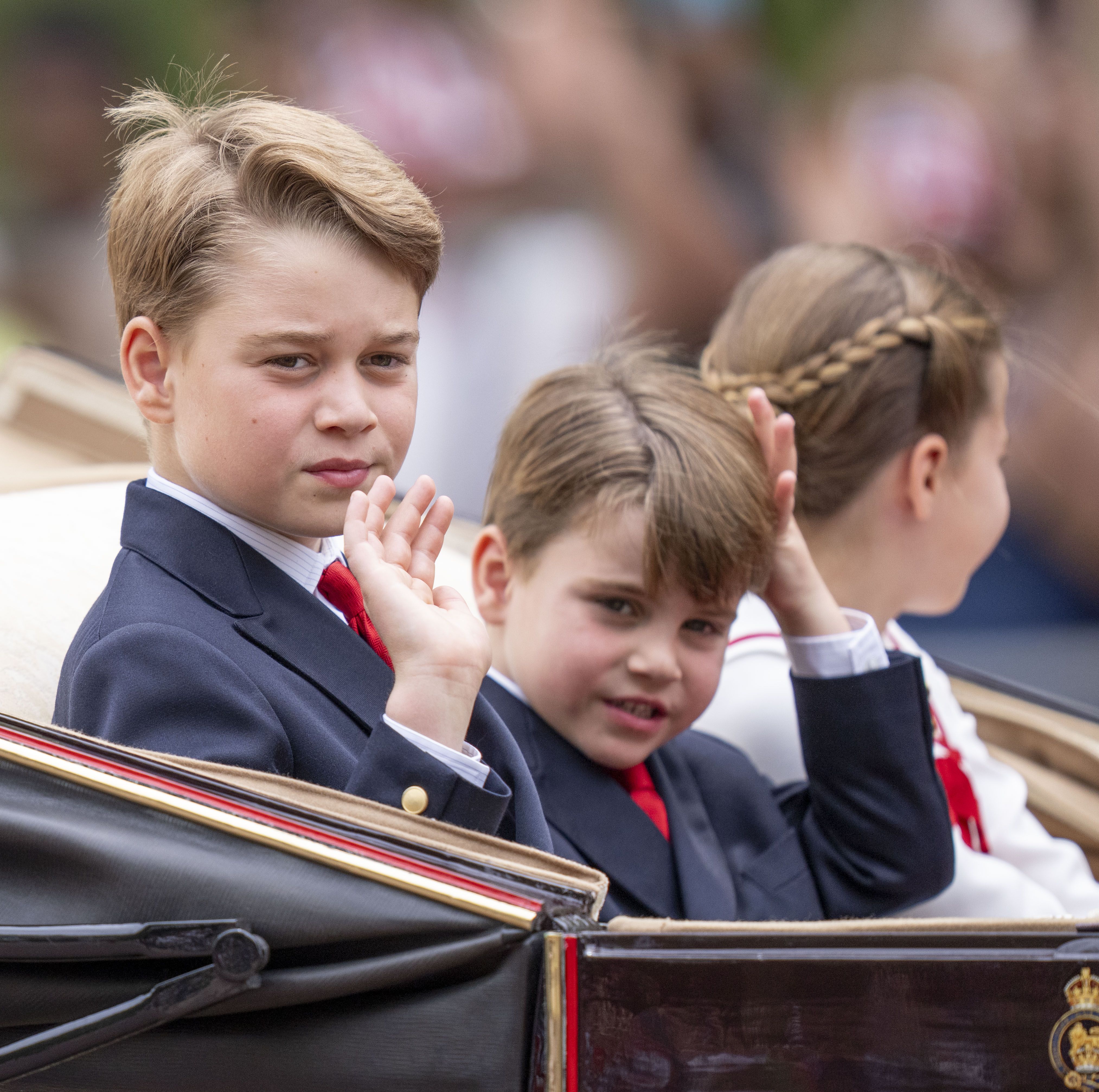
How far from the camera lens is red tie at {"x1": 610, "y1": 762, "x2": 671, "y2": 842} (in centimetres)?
113

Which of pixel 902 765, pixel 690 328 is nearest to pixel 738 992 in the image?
pixel 902 765

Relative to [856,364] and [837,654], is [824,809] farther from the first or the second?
[856,364]

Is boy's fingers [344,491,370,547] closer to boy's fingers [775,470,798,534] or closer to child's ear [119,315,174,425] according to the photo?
child's ear [119,315,174,425]

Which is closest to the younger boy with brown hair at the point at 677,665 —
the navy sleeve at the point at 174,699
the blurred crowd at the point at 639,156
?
the navy sleeve at the point at 174,699

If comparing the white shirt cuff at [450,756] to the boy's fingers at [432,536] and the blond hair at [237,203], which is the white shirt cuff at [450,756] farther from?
the blond hair at [237,203]

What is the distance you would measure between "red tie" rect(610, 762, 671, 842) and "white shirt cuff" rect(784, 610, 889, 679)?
0.18m

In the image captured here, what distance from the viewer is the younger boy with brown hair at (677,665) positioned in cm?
107

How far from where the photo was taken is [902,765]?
1.18m

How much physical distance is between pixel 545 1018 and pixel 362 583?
0.97 ft

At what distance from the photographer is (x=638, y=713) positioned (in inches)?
42.7

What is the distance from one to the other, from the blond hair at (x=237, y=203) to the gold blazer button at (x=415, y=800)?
0.33 m

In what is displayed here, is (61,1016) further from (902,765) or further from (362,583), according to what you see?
(902,765)

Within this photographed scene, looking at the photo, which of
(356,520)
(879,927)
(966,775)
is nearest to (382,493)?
(356,520)

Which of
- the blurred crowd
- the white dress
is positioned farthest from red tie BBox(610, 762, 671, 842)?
the blurred crowd
